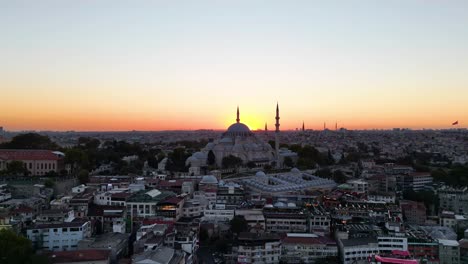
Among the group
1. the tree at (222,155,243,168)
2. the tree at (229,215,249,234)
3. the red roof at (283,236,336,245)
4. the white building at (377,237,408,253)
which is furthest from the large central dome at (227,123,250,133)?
the white building at (377,237,408,253)

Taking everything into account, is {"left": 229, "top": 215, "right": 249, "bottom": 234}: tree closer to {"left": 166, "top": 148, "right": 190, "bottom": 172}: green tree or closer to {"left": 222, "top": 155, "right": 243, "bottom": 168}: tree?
{"left": 166, "top": 148, "right": 190, "bottom": 172}: green tree

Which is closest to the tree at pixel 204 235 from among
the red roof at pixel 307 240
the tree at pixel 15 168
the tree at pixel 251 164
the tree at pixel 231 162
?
the red roof at pixel 307 240

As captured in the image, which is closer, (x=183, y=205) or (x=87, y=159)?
(x=183, y=205)

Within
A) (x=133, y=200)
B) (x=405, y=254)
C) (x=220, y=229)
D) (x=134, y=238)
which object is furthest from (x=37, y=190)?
(x=405, y=254)

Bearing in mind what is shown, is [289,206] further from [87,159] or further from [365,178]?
[87,159]

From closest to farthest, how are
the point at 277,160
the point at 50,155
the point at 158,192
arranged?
the point at 158,192 → the point at 50,155 → the point at 277,160

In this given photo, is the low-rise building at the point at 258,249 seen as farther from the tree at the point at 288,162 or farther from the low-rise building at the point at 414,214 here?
the tree at the point at 288,162
